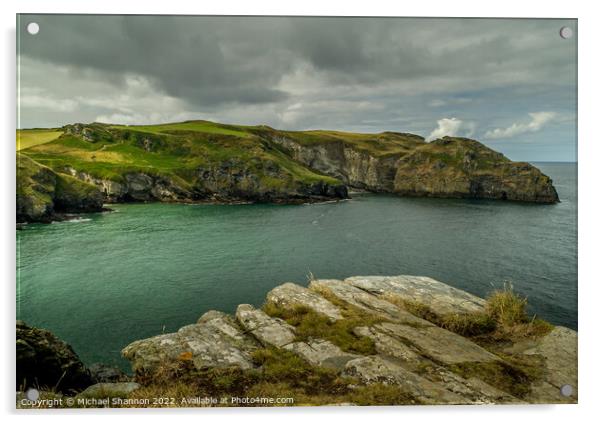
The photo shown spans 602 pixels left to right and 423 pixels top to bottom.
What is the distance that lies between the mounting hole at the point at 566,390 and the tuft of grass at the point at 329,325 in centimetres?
422

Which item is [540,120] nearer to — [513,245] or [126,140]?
[513,245]

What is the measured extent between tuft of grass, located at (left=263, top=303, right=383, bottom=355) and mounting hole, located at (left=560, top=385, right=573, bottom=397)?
4.22 meters

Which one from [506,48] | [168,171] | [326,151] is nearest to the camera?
[506,48]

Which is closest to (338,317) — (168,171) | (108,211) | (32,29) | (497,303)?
(497,303)

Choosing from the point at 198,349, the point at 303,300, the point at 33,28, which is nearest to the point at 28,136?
the point at 33,28

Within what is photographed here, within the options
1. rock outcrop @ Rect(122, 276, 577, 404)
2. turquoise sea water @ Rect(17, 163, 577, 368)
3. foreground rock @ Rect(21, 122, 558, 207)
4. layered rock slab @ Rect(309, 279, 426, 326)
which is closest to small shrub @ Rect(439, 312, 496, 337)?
rock outcrop @ Rect(122, 276, 577, 404)

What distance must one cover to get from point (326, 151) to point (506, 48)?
236 feet

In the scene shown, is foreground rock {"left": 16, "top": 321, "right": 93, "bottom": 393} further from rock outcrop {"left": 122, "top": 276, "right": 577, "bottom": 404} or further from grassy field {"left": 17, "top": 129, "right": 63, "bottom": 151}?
grassy field {"left": 17, "top": 129, "right": 63, "bottom": 151}

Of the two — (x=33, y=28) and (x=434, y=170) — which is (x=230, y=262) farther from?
(x=434, y=170)

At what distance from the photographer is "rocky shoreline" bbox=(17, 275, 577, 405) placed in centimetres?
671

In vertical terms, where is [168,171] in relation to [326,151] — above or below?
below

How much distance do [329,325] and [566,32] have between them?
407 inches
